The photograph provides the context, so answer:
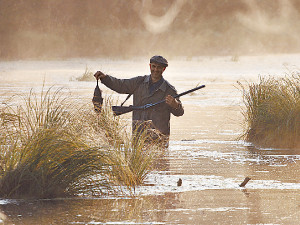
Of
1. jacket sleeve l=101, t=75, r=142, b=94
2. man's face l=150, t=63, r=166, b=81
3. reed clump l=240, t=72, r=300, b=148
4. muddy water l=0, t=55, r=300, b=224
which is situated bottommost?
muddy water l=0, t=55, r=300, b=224

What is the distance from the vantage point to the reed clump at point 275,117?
8.09 m

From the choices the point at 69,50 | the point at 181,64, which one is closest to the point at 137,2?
the point at 69,50

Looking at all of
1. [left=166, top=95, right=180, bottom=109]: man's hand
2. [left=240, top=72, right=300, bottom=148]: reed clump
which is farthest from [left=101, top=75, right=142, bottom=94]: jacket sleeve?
[left=240, top=72, right=300, bottom=148]: reed clump

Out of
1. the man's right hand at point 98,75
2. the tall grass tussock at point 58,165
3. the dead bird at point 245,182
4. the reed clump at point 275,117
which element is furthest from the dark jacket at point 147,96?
the tall grass tussock at point 58,165

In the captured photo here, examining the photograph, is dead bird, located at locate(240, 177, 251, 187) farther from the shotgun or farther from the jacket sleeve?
the jacket sleeve

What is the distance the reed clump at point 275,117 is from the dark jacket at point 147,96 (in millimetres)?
1355

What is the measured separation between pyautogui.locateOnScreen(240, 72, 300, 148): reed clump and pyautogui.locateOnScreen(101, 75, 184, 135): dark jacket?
1355mm

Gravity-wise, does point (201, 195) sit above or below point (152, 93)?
below

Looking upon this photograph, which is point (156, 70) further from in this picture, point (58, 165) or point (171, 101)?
point (58, 165)

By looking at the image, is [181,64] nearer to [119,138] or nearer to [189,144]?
Result: [189,144]

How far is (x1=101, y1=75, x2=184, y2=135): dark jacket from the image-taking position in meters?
7.36

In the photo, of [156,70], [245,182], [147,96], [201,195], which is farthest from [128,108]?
[201,195]

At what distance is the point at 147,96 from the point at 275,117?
1612 mm

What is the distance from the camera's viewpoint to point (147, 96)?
24.3 ft
